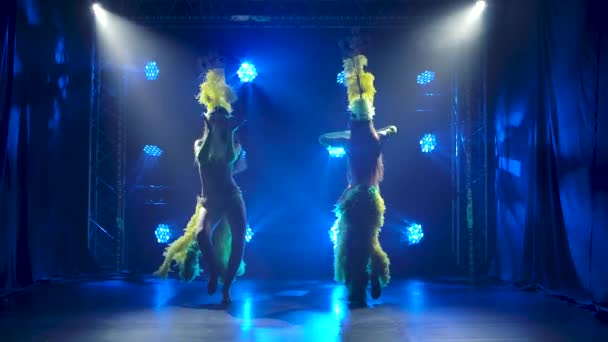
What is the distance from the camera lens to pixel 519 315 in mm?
4926

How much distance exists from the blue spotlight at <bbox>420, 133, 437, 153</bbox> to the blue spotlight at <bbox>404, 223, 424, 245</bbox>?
1.04 m

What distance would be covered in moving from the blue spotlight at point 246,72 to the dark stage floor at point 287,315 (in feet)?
9.32

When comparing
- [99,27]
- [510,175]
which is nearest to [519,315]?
[510,175]

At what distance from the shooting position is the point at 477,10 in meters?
7.41

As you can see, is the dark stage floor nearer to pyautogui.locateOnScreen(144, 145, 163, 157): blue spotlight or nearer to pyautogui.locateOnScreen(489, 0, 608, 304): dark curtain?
pyautogui.locateOnScreen(489, 0, 608, 304): dark curtain

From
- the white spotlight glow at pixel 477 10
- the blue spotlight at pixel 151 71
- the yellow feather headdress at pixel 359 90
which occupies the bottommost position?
the yellow feather headdress at pixel 359 90

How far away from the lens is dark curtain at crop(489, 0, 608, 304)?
4957 mm

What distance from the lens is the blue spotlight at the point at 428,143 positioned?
7.90 m

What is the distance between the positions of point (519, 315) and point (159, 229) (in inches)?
191

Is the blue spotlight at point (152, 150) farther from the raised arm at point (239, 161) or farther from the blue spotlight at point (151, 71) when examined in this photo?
the raised arm at point (239, 161)

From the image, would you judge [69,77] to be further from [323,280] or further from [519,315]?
[519,315]

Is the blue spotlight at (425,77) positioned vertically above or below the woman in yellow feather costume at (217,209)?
above

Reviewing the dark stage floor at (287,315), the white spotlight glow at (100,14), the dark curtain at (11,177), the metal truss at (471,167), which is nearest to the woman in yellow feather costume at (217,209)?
the dark stage floor at (287,315)

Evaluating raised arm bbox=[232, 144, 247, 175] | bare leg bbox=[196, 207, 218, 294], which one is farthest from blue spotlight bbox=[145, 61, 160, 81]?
bare leg bbox=[196, 207, 218, 294]
